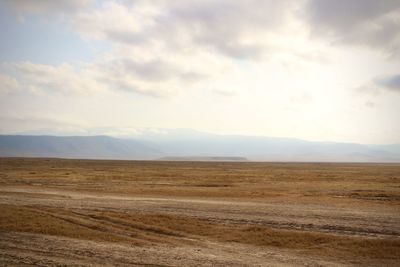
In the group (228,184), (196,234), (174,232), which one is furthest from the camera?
(228,184)

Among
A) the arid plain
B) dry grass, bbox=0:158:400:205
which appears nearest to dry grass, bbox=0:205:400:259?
the arid plain

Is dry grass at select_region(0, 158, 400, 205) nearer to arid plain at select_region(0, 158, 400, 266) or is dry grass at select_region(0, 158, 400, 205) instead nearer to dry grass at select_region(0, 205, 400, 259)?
arid plain at select_region(0, 158, 400, 266)

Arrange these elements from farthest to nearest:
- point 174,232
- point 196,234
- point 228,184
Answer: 1. point 228,184
2. point 174,232
3. point 196,234

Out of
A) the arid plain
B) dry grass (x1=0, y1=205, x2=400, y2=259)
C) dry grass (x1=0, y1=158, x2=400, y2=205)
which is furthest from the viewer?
dry grass (x1=0, y1=158, x2=400, y2=205)

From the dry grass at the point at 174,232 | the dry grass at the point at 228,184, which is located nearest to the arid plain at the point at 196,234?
the dry grass at the point at 174,232

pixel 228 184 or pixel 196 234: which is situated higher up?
pixel 196 234

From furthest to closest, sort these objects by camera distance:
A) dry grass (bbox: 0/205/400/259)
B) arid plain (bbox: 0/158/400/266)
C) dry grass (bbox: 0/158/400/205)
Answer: dry grass (bbox: 0/158/400/205)
dry grass (bbox: 0/205/400/259)
arid plain (bbox: 0/158/400/266)

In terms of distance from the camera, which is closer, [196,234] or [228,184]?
[196,234]

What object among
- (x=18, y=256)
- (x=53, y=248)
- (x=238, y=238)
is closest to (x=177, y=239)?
(x=238, y=238)

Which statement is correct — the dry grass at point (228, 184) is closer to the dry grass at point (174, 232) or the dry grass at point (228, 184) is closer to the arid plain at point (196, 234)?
the arid plain at point (196, 234)

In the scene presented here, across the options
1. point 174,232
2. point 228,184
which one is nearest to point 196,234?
point 174,232

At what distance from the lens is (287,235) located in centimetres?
1669

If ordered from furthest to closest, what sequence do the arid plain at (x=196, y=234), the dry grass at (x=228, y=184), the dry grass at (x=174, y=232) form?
the dry grass at (x=228, y=184) → the dry grass at (x=174, y=232) → the arid plain at (x=196, y=234)

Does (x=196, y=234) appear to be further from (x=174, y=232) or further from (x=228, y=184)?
(x=228, y=184)
